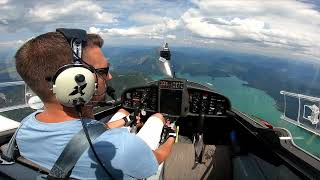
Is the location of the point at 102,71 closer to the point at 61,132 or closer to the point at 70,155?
the point at 61,132

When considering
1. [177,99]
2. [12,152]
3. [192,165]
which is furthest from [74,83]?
[177,99]

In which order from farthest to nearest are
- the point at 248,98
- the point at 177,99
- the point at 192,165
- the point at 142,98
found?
the point at 248,98 < the point at 142,98 < the point at 177,99 < the point at 192,165

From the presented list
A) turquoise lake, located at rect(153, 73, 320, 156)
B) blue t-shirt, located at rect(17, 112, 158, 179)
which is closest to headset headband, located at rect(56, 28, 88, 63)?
blue t-shirt, located at rect(17, 112, 158, 179)

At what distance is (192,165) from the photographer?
355 centimetres

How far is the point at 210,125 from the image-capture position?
14.9ft

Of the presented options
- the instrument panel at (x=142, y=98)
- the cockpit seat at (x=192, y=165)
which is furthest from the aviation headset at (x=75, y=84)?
the instrument panel at (x=142, y=98)

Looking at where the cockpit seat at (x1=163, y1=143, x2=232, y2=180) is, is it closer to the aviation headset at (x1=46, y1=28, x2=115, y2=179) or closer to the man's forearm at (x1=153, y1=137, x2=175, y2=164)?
the man's forearm at (x1=153, y1=137, x2=175, y2=164)

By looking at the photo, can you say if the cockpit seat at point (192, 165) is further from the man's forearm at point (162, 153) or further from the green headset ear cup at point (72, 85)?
the green headset ear cup at point (72, 85)

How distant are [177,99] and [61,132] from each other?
2.52 metres

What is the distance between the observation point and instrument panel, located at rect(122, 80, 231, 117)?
4.11 metres

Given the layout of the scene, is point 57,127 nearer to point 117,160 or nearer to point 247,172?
point 117,160

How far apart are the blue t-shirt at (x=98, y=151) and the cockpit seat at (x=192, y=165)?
67.1 inches

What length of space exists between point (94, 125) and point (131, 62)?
4.13 m

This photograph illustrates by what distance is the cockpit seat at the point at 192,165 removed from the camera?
3471mm
